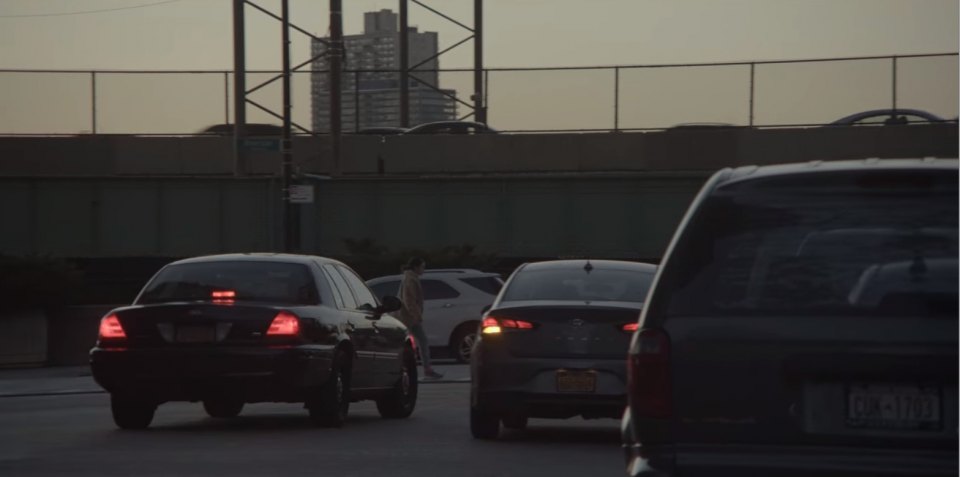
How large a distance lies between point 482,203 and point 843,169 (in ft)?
109

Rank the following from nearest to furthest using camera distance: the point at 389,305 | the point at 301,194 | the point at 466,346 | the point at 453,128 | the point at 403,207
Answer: the point at 389,305 → the point at 466,346 → the point at 301,194 → the point at 403,207 → the point at 453,128

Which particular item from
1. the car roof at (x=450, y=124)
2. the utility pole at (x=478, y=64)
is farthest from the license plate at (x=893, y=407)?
the utility pole at (x=478, y=64)

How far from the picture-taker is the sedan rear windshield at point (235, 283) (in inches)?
577

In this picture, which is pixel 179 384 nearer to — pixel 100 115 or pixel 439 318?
pixel 439 318

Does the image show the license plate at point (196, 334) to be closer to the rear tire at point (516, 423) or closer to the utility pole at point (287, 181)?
the rear tire at point (516, 423)

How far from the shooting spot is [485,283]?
91.8 feet

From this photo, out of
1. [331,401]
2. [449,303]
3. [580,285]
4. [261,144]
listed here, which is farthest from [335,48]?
[580,285]

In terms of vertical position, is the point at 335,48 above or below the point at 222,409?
above

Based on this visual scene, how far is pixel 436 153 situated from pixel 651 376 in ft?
121

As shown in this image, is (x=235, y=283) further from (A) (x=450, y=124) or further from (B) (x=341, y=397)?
(A) (x=450, y=124)

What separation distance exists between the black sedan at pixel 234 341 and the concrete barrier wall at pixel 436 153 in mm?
25470

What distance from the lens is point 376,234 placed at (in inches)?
1549

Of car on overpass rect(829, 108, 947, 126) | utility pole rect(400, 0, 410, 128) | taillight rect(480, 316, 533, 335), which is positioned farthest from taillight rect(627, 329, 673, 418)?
utility pole rect(400, 0, 410, 128)

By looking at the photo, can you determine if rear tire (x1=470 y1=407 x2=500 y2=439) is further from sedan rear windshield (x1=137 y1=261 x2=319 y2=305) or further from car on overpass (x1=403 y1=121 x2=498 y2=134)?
car on overpass (x1=403 y1=121 x2=498 y2=134)
